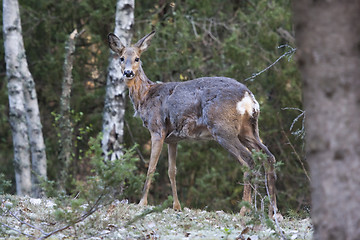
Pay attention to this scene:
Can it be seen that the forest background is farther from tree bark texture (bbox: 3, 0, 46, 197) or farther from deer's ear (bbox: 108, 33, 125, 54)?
deer's ear (bbox: 108, 33, 125, 54)

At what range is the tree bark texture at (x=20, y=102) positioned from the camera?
12.2m

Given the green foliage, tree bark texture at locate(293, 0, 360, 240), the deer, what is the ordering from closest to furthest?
tree bark texture at locate(293, 0, 360, 240)
the green foliage
the deer

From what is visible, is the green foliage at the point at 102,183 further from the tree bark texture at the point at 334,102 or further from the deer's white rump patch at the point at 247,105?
the deer's white rump patch at the point at 247,105

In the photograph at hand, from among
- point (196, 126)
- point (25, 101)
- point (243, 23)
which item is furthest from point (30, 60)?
point (196, 126)

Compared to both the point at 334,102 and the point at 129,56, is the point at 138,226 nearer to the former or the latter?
the point at 334,102

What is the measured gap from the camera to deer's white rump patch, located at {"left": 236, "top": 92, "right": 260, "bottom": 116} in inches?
298

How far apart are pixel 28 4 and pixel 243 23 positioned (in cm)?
573

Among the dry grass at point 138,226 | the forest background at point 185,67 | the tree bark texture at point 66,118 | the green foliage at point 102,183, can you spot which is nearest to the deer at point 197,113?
the dry grass at point 138,226

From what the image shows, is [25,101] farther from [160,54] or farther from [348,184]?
[348,184]

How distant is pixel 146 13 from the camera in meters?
15.5

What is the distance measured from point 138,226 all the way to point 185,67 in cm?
932

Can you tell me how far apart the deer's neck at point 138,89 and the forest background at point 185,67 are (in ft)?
15.1

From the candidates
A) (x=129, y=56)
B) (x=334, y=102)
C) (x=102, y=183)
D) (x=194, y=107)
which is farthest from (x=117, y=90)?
(x=334, y=102)

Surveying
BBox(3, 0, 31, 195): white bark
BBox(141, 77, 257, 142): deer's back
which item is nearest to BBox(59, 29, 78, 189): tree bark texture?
BBox(3, 0, 31, 195): white bark
